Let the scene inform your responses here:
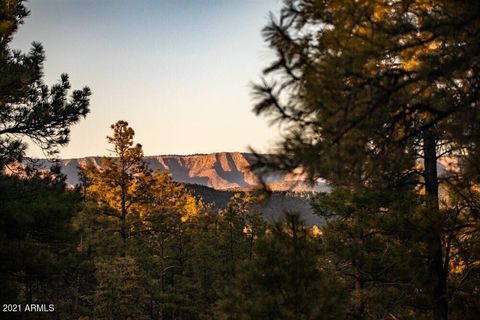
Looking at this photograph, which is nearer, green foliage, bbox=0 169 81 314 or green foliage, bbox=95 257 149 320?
green foliage, bbox=0 169 81 314

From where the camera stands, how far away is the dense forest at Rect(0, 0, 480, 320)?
14.4 ft

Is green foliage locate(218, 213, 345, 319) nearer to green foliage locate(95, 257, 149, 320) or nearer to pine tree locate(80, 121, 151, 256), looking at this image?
green foliage locate(95, 257, 149, 320)

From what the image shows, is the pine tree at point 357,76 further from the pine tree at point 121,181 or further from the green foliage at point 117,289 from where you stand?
the pine tree at point 121,181

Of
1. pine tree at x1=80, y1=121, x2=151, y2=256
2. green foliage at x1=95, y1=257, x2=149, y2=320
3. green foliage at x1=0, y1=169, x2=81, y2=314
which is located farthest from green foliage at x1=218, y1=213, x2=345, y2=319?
pine tree at x1=80, y1=121, x2=151, y2=256

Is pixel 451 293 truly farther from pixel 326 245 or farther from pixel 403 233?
pixel 326 245

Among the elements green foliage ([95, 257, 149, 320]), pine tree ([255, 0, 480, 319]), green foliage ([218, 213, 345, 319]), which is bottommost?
green foliage ([95, 257, 149, 320])

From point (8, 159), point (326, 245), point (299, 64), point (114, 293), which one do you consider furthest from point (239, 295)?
point (114, 293)

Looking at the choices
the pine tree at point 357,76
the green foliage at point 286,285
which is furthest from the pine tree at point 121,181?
the pine tree at point 357,76

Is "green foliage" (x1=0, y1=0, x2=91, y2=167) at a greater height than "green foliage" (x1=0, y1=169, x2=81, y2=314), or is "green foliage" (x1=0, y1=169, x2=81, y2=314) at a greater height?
"green foliage" (x1=0, y1=0, x2=91, y2=167)

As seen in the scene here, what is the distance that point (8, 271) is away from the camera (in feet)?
37.7

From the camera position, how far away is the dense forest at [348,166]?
4.38 meters

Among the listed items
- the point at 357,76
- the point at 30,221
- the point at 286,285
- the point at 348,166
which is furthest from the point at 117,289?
the point at 357,76

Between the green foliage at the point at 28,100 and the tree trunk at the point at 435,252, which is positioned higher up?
the green foliage at the point at 28,100

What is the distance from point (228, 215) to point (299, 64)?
20.9 meters
